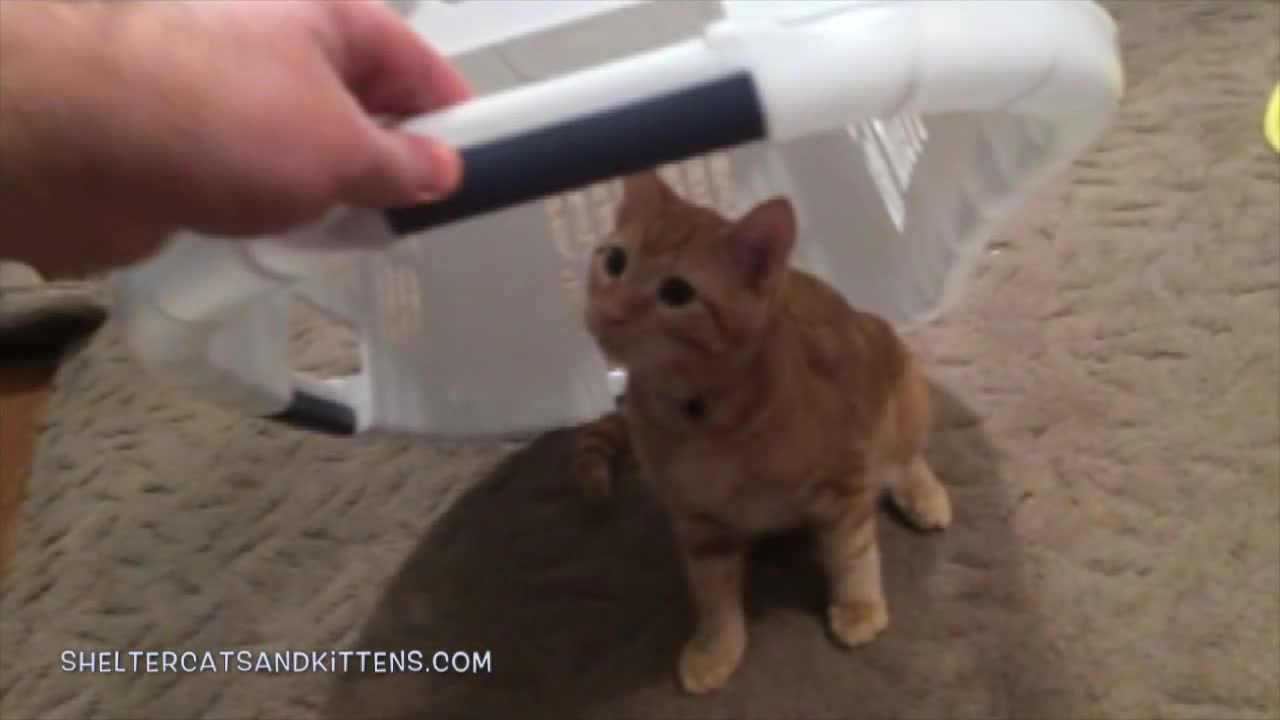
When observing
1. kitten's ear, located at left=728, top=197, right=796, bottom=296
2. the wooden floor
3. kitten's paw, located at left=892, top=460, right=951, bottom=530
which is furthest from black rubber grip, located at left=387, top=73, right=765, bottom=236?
the wooden floor

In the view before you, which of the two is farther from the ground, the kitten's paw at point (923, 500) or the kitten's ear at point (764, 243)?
the kitten's ear at point (764, 243)

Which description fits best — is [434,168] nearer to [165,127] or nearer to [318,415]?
[165,127]

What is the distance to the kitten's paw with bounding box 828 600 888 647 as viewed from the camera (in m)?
0.97

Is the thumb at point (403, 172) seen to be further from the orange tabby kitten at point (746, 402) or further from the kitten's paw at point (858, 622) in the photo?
the kitten's paw at point (858, 622)

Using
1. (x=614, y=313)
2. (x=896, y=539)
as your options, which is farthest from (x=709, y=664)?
(x=614, y=313)

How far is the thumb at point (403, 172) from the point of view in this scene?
1.76ft

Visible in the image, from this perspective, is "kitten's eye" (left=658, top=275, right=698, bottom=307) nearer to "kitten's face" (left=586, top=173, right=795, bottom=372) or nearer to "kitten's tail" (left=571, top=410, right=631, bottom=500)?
"kitten's face" (left=586, top=173, right=795, bottom=372)

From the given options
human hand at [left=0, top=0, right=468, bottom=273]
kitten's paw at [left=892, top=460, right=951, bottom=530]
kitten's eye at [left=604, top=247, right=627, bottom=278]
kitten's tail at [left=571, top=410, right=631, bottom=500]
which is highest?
human hand at [left=0, top=0, right=468, bottom=273]

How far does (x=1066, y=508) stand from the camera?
40.8 inches

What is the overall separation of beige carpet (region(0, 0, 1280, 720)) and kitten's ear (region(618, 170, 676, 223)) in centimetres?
34

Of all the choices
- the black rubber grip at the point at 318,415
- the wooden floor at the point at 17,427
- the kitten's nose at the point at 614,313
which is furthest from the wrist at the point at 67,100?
the wooden floor at the point at 17,427

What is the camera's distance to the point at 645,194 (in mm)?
817

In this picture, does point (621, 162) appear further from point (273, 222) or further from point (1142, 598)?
point (1142, 598)

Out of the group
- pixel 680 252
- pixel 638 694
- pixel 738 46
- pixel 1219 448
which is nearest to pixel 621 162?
pixel 738 46
